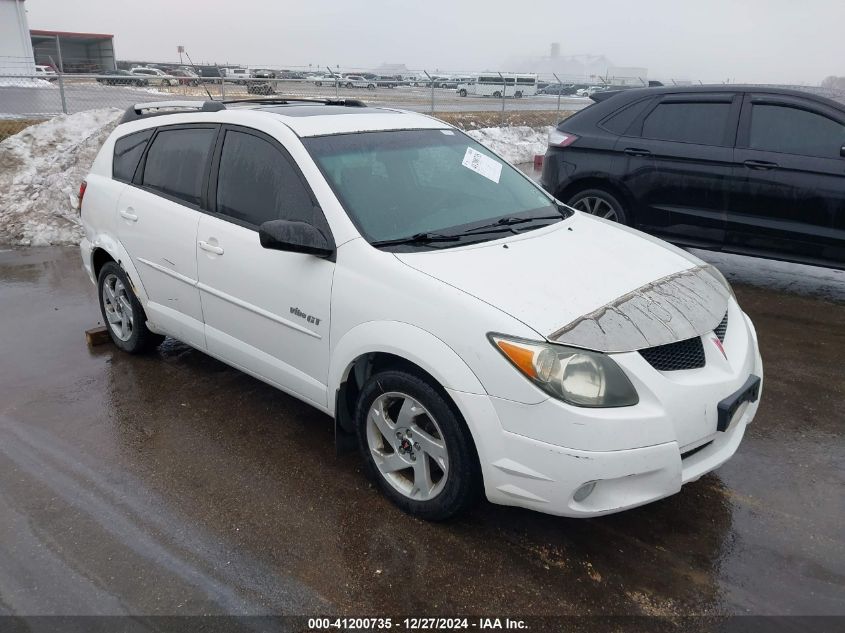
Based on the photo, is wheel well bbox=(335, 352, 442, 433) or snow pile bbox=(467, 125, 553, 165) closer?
wheel well bbox=(335, 352, 442, 433)

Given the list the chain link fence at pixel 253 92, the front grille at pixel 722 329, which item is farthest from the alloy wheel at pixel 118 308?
the chain link fence at pixel 253 92

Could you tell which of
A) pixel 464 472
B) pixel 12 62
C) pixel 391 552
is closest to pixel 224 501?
pixel 391 552

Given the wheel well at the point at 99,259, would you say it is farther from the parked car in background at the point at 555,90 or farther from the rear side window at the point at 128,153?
the parked car in background at the point at 555,90

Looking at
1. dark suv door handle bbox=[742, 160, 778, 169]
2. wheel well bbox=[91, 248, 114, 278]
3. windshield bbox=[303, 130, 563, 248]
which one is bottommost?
wheel well bbox=[91, 248, 114, 278]

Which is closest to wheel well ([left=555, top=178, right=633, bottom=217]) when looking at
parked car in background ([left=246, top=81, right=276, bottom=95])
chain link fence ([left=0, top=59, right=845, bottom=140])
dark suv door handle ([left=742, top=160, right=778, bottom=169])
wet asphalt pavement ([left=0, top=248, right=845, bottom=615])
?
dark suv door handle ([left=742, top=160, right=778, bottom=169])

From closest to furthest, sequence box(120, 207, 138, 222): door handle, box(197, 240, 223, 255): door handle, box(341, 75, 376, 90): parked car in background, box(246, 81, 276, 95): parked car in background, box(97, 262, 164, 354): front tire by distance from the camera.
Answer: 1. box(197, 240, 223, 255): door handle
2. box(120, 207, 138, 222): door handle
3. box(97, 262, 164, 354): front tire
4. box(246, 81, 276, 95): parked car in background
5. box(341, 75, 376, 90): parked car in background

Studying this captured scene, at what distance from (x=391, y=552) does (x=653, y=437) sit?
3.96ft

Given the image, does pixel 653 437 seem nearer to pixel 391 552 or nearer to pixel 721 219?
pixel 391 552

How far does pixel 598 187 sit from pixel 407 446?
15.7ft

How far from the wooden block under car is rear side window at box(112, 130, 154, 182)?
1201 mm

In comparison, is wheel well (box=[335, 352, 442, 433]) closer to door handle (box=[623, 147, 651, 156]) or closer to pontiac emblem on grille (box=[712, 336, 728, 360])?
pontiac emblem on grille (box=[712, 336, 728, 360])

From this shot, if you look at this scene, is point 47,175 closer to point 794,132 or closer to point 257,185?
point 257,185

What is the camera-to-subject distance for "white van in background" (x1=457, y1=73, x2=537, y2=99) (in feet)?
101

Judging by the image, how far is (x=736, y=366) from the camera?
3.00 metres
